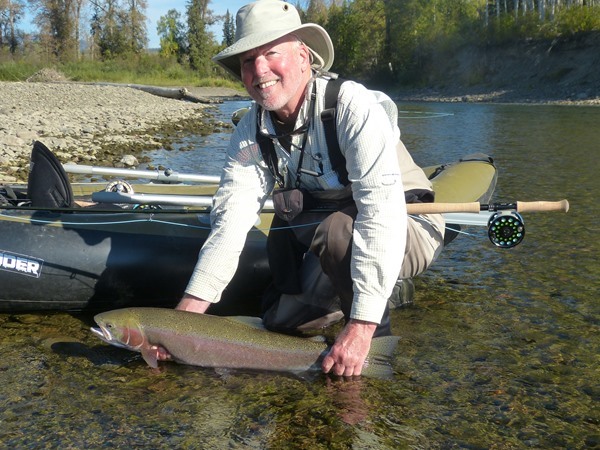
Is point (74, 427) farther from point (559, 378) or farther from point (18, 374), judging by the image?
point (559, 378)

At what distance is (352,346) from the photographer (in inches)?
124

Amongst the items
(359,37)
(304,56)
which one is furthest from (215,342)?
(359,37)

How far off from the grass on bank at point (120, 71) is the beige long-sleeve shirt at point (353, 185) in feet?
162

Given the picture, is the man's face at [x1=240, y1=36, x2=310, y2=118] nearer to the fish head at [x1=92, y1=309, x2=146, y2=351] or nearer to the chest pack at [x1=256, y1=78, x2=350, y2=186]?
the chest pack at [x1=256, y1=78, x2=350, y2=186]

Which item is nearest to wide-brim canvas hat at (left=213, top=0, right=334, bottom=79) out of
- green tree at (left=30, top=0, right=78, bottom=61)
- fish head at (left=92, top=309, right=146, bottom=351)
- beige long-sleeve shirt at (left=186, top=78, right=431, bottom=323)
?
beige long-sleeve shirt at (left=186, top=78, right=431, bottom=323)

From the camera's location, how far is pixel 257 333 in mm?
→ 3512

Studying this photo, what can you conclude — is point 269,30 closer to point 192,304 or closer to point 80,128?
point 192,304

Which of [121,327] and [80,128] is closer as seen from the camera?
[121,327]

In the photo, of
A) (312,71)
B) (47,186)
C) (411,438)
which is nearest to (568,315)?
(411,438)

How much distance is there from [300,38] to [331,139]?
1.92ft

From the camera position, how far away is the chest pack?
3381 mm

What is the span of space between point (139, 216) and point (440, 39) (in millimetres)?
60515

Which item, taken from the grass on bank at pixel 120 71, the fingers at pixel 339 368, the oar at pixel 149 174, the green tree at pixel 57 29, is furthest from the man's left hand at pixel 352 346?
the green tree at pixel 57 29

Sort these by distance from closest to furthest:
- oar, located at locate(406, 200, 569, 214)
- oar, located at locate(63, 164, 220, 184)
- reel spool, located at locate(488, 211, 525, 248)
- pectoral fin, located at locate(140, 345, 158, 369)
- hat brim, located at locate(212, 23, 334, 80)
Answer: hat brim, located at locate(212, 23, 334, 80), pectoral fin, located at locate(140, 345, 158, 369), oar, located at locate(406, 200, 569, 214), reel spool, located at locate(488, 211, 525, 248), oar, located at locate(63, 164, 220, 184)
